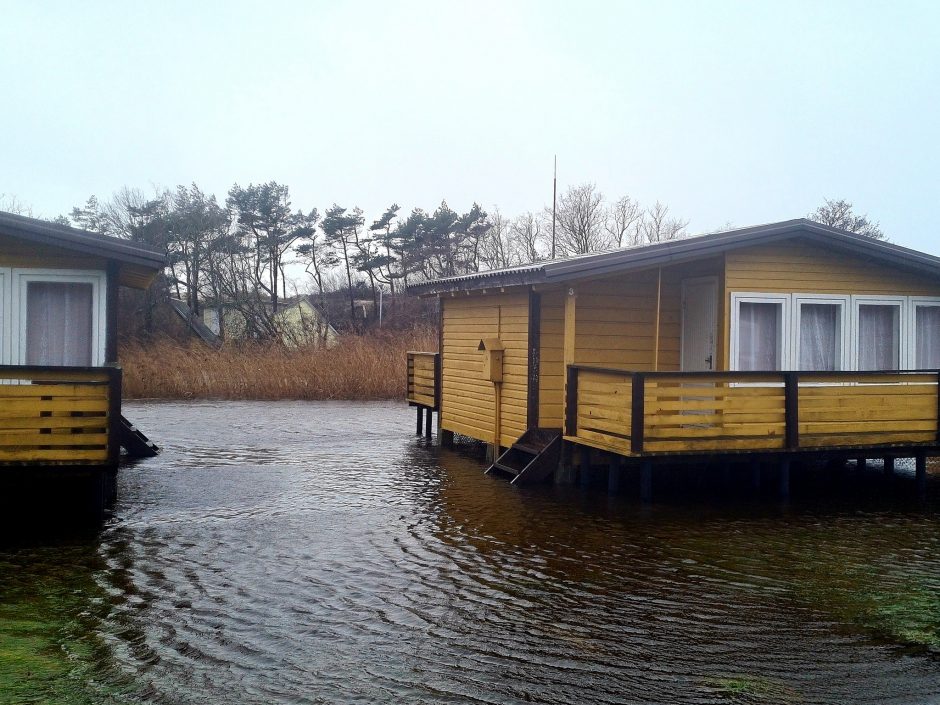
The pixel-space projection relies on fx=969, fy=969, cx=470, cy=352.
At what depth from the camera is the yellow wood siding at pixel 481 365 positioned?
13.5 meters

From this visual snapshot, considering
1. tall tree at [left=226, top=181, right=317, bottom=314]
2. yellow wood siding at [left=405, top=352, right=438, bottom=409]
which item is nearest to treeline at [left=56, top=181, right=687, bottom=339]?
tall tree at [left=226, top=181, right=317, bottom=314]

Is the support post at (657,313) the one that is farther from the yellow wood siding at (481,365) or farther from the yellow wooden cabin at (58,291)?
the yellow wooden cabin at (58,291)

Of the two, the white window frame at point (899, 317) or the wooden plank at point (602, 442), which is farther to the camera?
the white window frame at point (899, 317)

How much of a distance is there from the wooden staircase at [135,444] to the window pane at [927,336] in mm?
11547

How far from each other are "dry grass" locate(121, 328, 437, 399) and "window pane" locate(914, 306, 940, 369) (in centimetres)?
1547

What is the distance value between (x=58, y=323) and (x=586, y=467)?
6.75 meters

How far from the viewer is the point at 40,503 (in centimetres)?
1105

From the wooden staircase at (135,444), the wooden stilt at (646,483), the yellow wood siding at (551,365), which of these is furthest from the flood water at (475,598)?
the wooden staircase at (135,444)

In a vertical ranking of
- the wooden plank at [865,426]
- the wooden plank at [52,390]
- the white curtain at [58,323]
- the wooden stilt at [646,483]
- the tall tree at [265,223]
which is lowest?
the wooden stilt at [646,483]

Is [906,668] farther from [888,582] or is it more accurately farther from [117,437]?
[117,437]

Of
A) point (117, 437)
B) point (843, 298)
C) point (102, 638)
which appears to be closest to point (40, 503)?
point (117, 437)

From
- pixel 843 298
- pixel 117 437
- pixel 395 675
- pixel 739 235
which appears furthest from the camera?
pixel 843 298

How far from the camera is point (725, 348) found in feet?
41.3

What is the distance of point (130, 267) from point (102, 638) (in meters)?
7.59
